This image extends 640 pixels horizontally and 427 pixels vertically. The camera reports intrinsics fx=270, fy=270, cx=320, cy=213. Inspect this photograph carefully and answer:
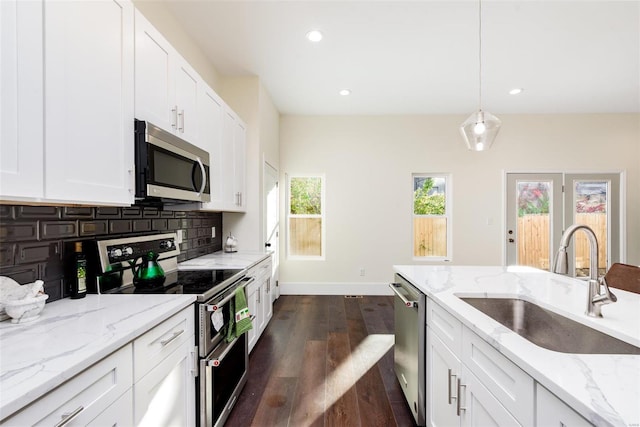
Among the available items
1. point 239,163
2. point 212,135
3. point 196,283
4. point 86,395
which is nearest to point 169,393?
point 86,395

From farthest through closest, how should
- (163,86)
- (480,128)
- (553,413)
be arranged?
(480,128), (163,86), (553,413)

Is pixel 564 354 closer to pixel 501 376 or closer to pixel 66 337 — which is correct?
pixel 501 376

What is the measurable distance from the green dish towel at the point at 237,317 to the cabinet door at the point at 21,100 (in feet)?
3.59


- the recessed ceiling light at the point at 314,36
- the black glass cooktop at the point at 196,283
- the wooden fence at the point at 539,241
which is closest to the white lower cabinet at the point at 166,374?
the black glass cooktop at the point at 196,283

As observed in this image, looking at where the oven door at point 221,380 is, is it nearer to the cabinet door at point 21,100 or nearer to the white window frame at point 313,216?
the cabinet door at point 21,100

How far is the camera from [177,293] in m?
1.40

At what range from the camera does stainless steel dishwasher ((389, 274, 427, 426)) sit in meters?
1.56

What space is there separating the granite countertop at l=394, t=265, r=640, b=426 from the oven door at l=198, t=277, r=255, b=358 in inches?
45.6

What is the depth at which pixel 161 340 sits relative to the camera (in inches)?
43.9

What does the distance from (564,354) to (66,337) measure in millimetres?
1537

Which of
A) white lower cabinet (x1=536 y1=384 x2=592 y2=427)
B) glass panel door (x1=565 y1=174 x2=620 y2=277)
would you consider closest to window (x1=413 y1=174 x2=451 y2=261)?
glass panel door (x1=565 y1=174 x2=620 y2=277)

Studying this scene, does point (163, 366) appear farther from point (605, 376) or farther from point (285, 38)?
point (285, 38)

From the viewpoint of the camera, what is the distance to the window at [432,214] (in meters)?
4.57

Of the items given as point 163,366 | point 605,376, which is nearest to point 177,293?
point 163,366
